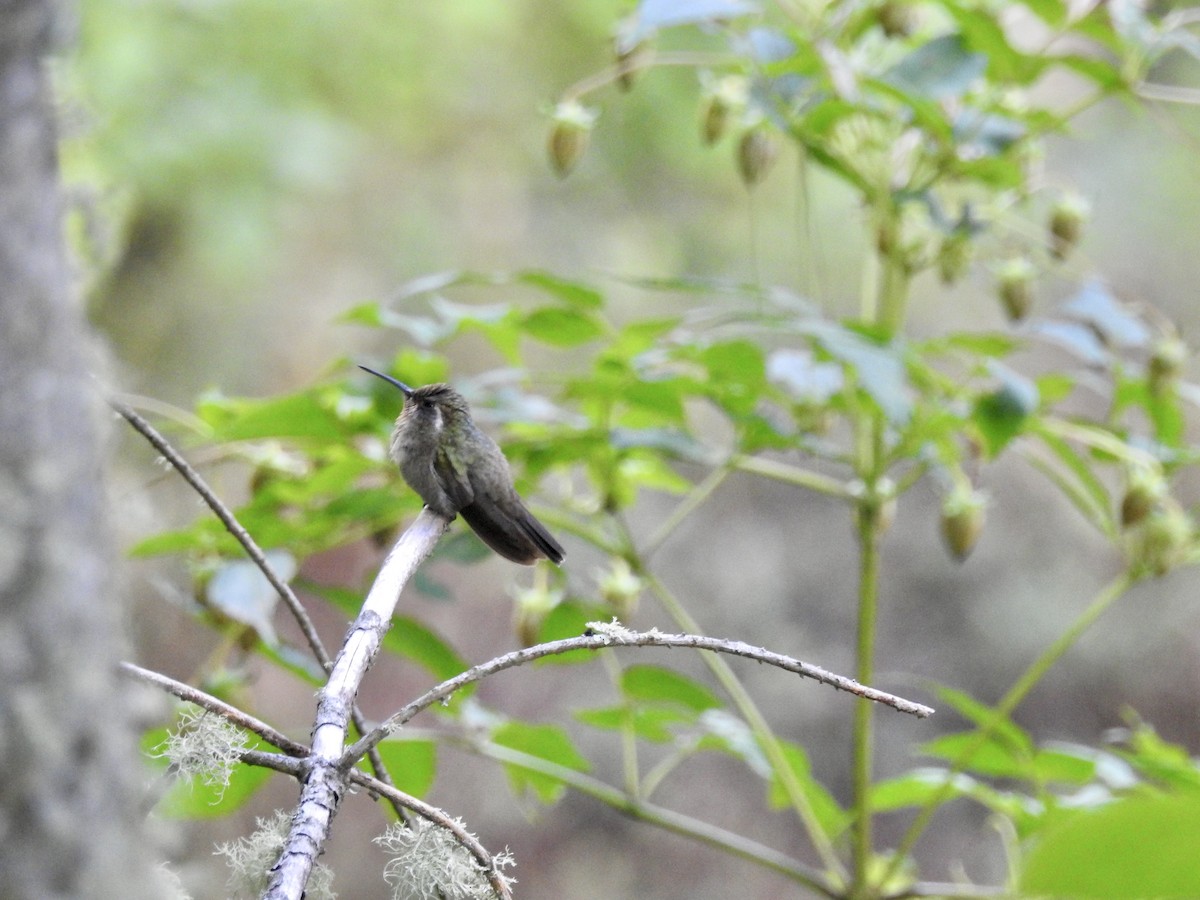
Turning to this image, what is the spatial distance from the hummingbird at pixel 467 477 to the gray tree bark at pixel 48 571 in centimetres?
96

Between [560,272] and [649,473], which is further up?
[649,473]

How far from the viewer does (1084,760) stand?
1.91m

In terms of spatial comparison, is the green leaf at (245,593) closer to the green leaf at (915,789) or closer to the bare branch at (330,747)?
the bare branch at (330,747)

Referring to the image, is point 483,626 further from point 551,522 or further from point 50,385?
point 50,385

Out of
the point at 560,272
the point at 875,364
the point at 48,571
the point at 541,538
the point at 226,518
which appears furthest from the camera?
the point at 560,272

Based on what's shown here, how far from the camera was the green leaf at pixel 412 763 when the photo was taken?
1.76 m

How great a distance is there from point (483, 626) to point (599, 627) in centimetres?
500

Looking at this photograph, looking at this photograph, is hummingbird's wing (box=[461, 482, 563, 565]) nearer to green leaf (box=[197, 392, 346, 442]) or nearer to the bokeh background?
green leaf (box=[197, 392, 346, 442])

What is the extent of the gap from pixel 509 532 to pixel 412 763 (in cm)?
43

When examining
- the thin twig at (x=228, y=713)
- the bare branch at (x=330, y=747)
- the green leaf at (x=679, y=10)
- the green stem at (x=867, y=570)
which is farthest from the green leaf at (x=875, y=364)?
the thin twig at (x=228, y=713)

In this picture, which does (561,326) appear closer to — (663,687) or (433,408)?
(433,408)

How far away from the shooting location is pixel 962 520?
6.25 feet

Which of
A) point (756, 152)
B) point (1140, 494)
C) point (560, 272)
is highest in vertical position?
point (756, 152)

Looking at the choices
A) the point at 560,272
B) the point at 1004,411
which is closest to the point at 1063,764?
the point at 1004,411
